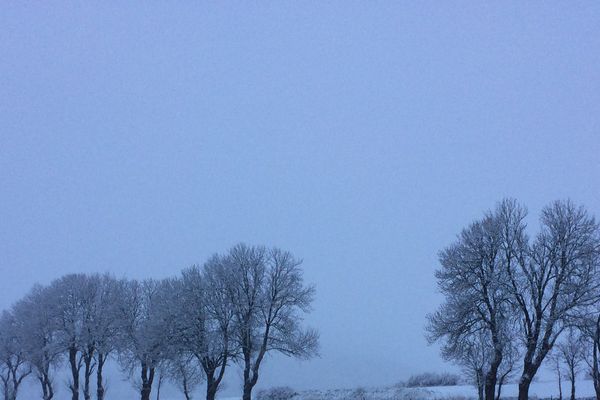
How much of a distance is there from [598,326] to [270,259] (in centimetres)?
2315

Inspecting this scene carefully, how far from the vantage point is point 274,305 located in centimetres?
4322

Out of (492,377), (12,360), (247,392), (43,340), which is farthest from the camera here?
(12,360)

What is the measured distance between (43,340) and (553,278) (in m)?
45.6

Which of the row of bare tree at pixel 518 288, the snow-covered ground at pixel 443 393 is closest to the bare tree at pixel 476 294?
the row of bare tree at pixel 518 288

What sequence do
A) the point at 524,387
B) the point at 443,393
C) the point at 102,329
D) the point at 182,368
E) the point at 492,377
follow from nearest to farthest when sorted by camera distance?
the point at 524,387 < the point at 492,377 < the point at 182,368 < the point at 443,393 < the point at 102,329

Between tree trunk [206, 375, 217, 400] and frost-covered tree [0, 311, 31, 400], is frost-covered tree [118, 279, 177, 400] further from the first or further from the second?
frost-covered tree [0, 311, 31, 400]

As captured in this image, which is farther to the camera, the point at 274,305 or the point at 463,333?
the point at 274,305

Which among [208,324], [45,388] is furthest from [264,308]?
[45,388]

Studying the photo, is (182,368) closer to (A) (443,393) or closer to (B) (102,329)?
(B) (102,329)

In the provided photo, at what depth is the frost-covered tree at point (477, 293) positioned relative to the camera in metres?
33.6

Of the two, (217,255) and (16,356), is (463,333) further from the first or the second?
(16,356)

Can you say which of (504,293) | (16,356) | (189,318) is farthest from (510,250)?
(16,356)

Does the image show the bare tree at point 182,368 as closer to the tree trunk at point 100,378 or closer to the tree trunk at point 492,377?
the tree trunk at point 100,378

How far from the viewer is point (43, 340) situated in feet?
180
